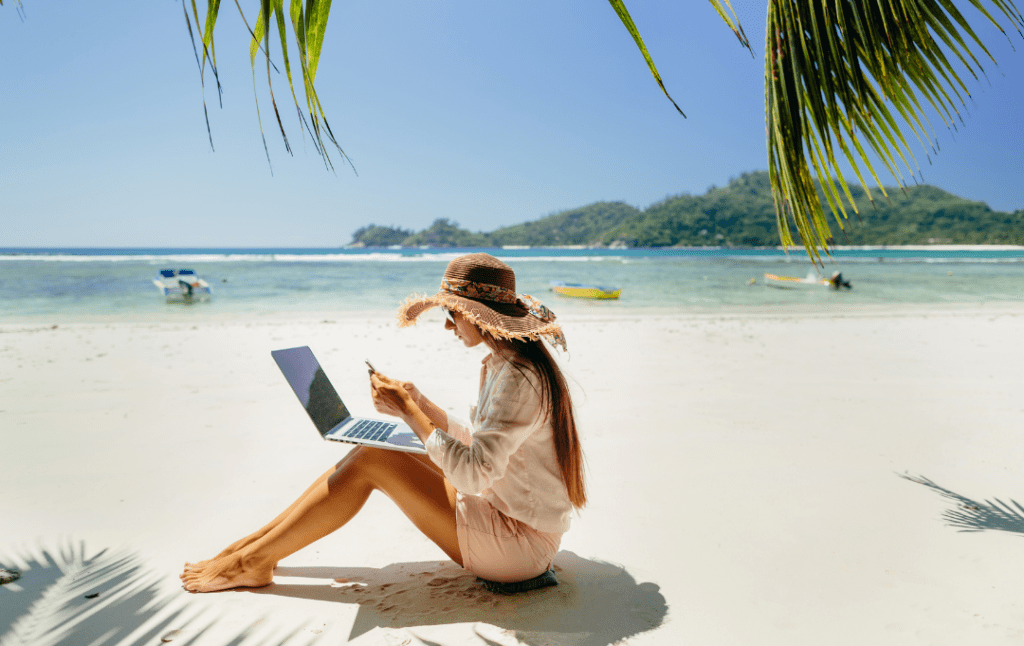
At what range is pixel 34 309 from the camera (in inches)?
578

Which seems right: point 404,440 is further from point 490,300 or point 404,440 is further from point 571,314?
point 571,314

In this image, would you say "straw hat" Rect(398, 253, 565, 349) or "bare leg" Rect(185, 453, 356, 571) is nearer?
"straw hat" Rect(398, 253, 565, 349)

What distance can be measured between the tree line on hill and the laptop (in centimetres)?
6262

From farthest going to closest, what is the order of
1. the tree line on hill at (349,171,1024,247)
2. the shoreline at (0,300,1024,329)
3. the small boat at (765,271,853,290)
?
the tree line on hill at (349,171,1024,247) → the small boat at (765,271,853,290) → the shoreline at (0,300,1024,329)

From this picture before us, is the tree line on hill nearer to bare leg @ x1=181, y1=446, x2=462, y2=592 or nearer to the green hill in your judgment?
the green hill

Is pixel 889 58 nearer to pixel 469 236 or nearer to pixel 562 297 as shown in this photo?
pixel 562 297

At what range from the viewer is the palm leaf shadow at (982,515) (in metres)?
2.61

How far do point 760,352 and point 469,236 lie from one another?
97.3 m

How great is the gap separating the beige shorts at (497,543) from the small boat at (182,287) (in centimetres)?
1724

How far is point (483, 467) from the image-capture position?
69.2 inches

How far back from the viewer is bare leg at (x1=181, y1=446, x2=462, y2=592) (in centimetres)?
200

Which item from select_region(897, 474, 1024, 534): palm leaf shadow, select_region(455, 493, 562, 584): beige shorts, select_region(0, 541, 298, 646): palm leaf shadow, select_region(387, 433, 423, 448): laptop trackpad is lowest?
select_region(897, 474, 1024, 534): palm leaf shadow

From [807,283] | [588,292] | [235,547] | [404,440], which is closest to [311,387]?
[404,440]

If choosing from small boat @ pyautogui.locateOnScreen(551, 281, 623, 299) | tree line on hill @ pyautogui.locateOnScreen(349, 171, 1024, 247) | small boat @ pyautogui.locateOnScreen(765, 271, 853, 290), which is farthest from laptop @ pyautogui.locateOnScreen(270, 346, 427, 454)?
tree line on hill @ pyautogui.locateOnScreen(349, 171, 1024, 247)
